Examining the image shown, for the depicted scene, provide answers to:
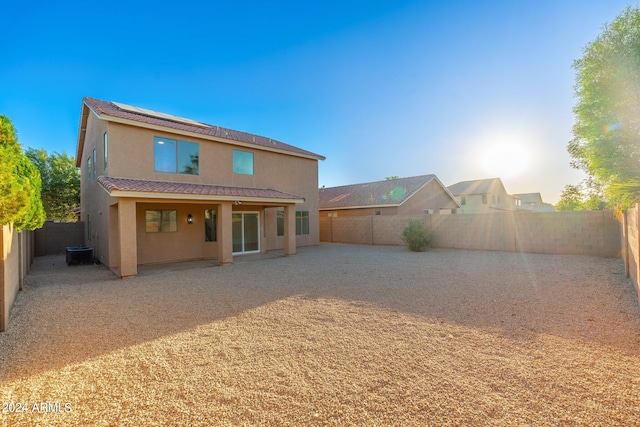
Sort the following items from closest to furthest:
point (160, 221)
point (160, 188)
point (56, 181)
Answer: point (160, 188) < point (160, 221) < point (56, 181)

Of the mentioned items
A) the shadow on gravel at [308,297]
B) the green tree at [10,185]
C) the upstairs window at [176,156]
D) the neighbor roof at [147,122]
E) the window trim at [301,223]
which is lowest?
the shadow on gravel at [308,297]

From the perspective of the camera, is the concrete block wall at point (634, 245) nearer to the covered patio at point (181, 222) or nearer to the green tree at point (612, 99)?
the green tree at point (612, 99)

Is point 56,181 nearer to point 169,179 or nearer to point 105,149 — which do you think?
point 105,149

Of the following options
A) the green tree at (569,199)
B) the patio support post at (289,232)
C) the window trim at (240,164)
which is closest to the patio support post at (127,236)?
the window trim at (240,164)

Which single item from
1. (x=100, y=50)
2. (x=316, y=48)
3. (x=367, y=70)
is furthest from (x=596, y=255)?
(x=100, y=50)

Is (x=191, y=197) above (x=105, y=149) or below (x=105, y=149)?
below

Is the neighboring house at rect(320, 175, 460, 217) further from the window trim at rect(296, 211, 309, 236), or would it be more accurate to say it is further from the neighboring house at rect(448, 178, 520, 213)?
the neighboring house at rect(448, 178, 520, 213)

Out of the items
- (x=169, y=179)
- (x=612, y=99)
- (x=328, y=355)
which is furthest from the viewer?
(x=169, y=179)

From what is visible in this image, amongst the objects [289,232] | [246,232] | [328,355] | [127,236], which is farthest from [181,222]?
[328,355]

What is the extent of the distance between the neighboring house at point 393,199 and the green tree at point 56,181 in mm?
21610

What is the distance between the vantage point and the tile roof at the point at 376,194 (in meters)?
23.1

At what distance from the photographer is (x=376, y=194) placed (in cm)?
2491

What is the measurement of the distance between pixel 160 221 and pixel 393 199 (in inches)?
640

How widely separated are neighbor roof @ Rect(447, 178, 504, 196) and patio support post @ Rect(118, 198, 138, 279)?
128ft
